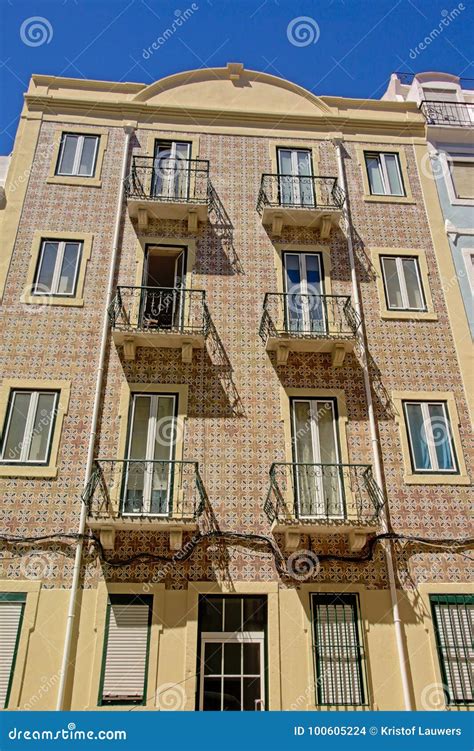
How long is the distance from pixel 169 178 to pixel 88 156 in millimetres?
2202

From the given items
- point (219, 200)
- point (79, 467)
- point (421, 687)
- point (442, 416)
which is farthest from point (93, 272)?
point (421, 687)

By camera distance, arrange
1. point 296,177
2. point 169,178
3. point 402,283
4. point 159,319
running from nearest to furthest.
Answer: point 159,319 < point 402,283 < point 169,178 < point 296,177

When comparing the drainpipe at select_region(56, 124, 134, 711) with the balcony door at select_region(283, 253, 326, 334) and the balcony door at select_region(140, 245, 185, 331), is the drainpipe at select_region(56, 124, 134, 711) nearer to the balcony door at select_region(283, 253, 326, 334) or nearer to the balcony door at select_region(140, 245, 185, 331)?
the balcony door at select_region(140, 245, 185, 331)

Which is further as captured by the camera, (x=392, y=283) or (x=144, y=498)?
(x=392, y=283)

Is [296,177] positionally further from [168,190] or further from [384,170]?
[168,190]

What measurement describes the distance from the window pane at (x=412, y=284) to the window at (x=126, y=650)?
860 centimetres

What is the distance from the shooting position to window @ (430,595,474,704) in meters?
9.96

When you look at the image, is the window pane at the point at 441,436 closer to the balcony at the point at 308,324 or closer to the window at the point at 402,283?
the balcony at the point at 308,324

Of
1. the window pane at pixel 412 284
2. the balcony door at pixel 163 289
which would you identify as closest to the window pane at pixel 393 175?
the window pane at pixel 412 284

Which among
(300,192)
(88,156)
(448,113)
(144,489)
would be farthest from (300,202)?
(144,489)

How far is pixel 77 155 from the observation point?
14.8 m

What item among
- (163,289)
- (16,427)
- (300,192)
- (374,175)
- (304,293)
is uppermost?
(374,175)

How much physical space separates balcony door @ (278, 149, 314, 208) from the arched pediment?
140cm

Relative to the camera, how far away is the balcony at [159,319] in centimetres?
1208
